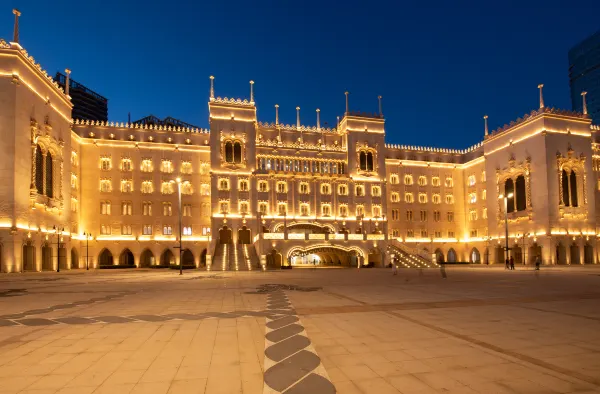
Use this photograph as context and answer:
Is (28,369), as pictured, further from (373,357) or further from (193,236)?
(193,236)

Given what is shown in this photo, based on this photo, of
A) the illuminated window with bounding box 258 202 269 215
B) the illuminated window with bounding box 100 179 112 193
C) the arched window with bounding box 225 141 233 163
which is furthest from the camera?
the arched window with bounding box 225 141 233 163

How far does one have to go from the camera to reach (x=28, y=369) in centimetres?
788

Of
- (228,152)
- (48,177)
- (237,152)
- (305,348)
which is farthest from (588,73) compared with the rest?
(305,348)

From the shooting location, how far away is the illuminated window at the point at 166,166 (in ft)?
239

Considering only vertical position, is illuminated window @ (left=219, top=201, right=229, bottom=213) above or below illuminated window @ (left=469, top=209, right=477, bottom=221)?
above

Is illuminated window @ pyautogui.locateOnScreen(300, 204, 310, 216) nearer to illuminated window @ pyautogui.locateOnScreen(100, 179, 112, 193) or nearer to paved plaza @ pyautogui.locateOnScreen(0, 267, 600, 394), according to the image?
illuminated window @ pyautogui.locateOnScreen(100, 179, 112, 193)

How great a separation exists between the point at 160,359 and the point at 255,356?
6.31 ft

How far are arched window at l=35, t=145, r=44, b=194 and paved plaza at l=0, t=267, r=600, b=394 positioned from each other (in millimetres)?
43532

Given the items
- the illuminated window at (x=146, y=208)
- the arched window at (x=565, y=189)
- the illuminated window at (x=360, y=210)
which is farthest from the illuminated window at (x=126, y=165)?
the arched window at (x=565, y=189)

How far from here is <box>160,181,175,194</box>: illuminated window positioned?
72500mm

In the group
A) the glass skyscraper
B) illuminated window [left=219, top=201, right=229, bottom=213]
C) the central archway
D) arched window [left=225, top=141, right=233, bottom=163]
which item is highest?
the glass skyscraper

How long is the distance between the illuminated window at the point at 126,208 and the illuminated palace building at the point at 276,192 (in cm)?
17

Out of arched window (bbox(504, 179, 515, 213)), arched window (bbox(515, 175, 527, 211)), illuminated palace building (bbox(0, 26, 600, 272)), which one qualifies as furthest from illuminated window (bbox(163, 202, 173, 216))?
arched window (bbox(515, 175, 527, 211))

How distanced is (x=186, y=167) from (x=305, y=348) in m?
68.4
